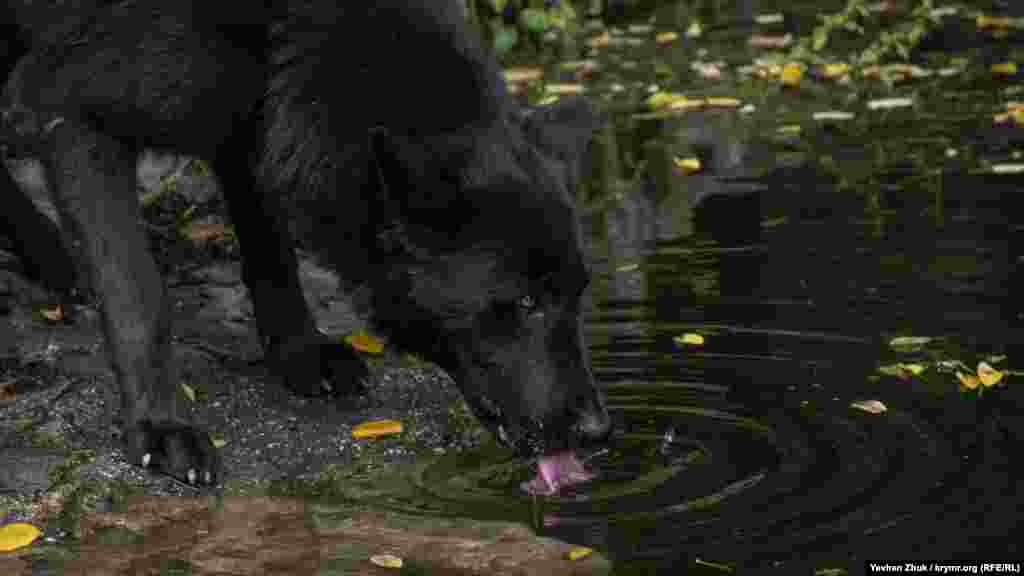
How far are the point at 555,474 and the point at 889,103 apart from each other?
6.08 metres

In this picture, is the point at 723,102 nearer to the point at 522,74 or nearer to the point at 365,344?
the point at 522,74

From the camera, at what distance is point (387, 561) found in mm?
4176

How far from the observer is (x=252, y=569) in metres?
4.19

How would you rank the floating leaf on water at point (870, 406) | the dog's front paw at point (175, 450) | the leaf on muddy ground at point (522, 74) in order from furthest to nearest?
the leaf on muddy ground at point (522, 74) → the floating leaf on water at point (870, 406) → the dog's front paw at point (175, 450)

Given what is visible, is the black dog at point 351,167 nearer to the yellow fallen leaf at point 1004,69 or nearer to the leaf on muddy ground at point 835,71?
the yellow fallen leaf at point 1004,69

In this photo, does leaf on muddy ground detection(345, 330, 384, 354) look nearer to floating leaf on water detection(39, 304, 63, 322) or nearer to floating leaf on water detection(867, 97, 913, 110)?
floating leaf on water detection(39, 304, 63, 322)

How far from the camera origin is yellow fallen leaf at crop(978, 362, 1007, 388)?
17.5ft

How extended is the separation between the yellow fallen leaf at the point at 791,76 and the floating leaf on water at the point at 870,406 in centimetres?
596

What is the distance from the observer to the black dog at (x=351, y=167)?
4.59 m

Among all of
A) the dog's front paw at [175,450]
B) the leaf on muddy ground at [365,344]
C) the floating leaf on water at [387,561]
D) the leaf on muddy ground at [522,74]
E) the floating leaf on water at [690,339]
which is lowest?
the floating leaf on water at [387,561]

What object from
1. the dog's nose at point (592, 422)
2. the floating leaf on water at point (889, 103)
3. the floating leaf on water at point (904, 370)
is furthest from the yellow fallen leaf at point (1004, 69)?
the dog's nose at point (592, 422)

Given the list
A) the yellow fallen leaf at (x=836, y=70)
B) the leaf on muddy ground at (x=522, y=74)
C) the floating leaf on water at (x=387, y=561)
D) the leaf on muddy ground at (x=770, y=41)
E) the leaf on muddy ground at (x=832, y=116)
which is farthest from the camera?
the leaf on muddy ground at (x=770, y=41)

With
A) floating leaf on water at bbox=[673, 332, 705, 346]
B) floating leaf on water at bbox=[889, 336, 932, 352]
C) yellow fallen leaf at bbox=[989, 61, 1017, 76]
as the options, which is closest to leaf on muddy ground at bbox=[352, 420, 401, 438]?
floating leaf on water at bbox=[673, 332, 705, 346]

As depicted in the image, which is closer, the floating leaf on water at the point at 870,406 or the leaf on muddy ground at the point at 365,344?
the floating leaf on water at the point at 870,406
